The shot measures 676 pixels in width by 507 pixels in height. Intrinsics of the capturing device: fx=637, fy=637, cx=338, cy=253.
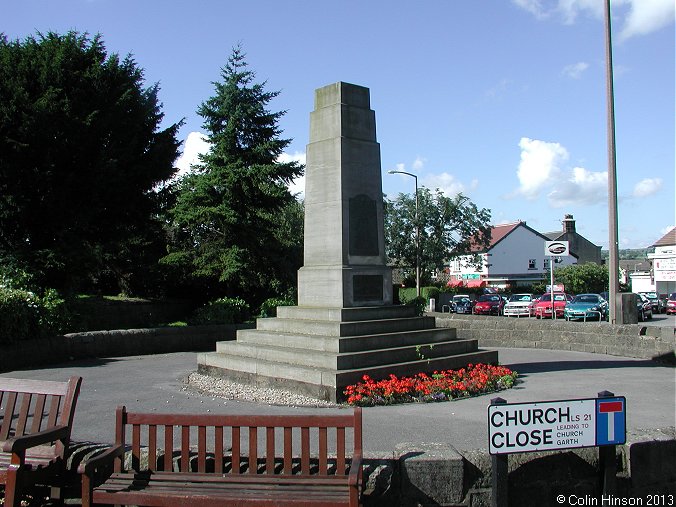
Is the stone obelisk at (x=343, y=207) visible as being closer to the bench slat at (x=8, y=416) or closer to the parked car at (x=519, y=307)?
the bench slat at (x=8, y=416)

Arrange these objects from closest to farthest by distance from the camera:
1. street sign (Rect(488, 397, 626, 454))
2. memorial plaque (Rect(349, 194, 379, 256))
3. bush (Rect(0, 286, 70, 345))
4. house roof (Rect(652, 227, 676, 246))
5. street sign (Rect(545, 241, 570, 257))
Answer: street sign (Rect(488, 397, 626, 454)) → memorial plaque (Rect(349, 194, 379, 256)) → bush (Rect(0, 286, 70, 345)) → street sign (Rect(545, 241, 570, 257)) → house roof (Rect(652, 227, 676, 246))

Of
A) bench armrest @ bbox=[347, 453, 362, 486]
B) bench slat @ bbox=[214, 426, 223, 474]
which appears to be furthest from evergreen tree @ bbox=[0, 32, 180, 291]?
bench armrest @ bbox=[347, 453, 362, 486]

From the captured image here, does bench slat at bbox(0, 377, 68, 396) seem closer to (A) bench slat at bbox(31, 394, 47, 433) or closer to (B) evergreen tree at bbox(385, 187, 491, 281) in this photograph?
(A) bench slat at bbox(31, 394, 47, 433)

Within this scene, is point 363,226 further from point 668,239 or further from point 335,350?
point 668,239

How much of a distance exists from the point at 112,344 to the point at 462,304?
34948mm

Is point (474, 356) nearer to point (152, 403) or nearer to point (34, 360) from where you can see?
point (152, 403)

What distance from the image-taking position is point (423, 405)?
31.5 feet

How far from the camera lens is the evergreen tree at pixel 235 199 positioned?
27.1 m

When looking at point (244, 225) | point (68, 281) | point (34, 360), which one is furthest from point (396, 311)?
point (244, 225)

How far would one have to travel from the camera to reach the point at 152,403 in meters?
9.76

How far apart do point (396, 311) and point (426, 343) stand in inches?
33.5

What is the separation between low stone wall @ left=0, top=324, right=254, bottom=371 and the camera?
46.5 ft

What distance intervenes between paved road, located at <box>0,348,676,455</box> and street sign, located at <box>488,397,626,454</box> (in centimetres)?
100

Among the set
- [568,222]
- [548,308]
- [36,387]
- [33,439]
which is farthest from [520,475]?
[568,222]
